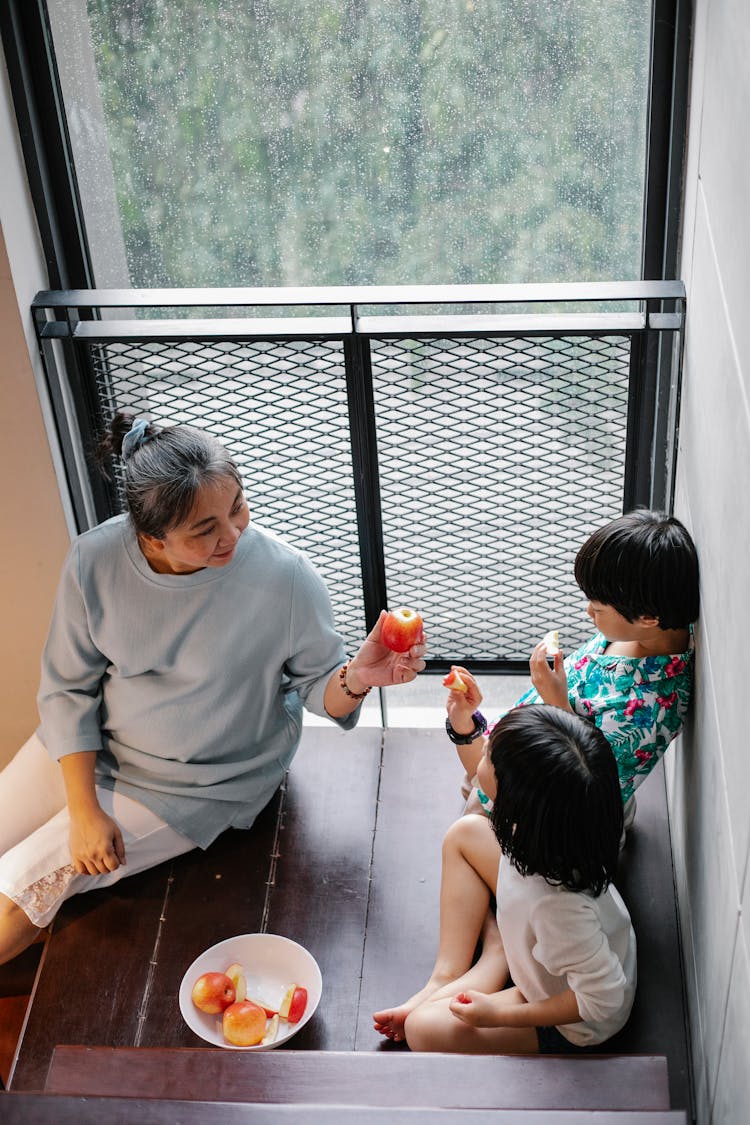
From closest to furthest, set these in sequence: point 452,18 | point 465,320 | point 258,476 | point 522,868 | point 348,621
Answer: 1. point 522,868
2. point 452,18
3. point 465,320
4. point 258,476
5. point 348,621

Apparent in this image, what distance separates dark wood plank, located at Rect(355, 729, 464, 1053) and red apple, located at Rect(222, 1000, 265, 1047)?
0.18 metres

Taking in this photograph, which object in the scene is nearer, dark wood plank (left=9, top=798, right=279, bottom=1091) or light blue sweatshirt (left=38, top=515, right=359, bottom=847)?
dark wood plank (left=9, top=798, right=279, bottom=1091)

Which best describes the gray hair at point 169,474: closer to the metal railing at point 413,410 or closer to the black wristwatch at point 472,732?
the metal railing at point 413,410

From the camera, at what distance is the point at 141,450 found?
6.68ft

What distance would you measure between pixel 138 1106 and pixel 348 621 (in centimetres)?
135

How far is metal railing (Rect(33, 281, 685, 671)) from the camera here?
2340 mm

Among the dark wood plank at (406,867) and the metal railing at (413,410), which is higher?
the metal railing at (413,410)

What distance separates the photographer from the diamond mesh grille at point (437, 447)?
241 centimetres

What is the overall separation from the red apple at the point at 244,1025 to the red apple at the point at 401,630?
678 millimetres

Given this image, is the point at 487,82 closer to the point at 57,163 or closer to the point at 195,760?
the point at 57,163

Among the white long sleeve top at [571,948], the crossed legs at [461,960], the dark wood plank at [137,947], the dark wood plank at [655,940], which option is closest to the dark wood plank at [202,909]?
the dark wood plank at [137,947]

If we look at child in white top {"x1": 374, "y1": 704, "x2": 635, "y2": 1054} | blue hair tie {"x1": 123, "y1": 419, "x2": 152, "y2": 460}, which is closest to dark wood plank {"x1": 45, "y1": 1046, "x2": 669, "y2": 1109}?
child in white top {"x1": 374, "y1": 704, "x2": 635, "y2": 1054}

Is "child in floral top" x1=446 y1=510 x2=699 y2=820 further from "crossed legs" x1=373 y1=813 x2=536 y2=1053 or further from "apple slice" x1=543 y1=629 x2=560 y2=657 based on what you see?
"crossed legs" x1=373 y1=813 x2=536 y2=1053

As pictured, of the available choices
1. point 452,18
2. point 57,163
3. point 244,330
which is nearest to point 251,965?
point 244,330
